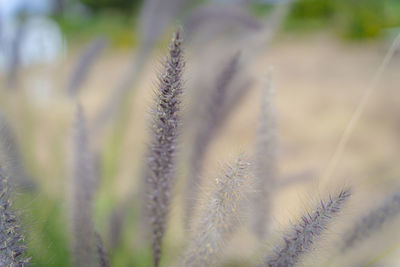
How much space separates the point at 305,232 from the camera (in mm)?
171

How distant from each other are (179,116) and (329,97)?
1362 millimetres

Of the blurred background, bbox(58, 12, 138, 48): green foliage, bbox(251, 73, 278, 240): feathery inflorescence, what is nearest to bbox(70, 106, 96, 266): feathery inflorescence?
the blurred background

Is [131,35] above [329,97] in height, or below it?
above

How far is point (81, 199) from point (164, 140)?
0.37ft

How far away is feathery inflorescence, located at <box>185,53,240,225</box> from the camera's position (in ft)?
0.82

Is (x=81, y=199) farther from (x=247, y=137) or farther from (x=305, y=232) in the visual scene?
(x=247, y=137)

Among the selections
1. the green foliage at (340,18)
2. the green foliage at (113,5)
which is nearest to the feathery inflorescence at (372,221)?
the green foliage at (340,18)

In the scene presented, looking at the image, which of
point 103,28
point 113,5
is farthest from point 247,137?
point 113,5

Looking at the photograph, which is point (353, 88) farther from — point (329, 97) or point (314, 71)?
point (314, 71)

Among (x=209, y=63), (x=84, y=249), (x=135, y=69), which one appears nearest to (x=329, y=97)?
(x=209, y=63)

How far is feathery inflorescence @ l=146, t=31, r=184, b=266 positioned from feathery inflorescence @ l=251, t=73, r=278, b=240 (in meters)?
0.07

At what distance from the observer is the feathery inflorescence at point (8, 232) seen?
0.55 ft

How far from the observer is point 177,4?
14.7 inches

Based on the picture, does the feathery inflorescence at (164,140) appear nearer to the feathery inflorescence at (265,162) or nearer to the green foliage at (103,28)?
the feathery inflorescence at (265,162)
